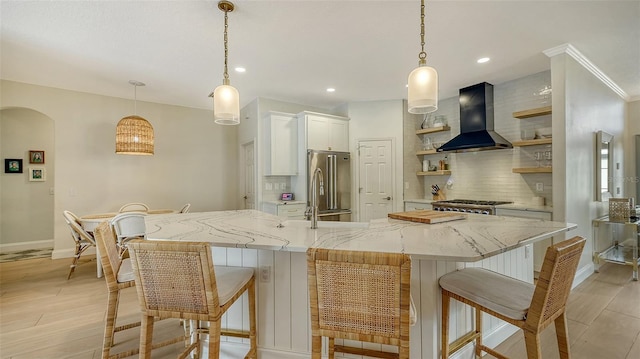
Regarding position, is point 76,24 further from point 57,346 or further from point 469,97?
point 469,97

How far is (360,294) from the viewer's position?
1120 mm

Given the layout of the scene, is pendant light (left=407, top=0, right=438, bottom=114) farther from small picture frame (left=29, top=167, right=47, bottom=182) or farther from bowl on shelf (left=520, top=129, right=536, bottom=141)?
small picture frame (left=29, top=167, right=47, bottom=182)

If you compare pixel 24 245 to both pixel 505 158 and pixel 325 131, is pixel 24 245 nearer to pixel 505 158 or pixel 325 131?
pixel 325 131

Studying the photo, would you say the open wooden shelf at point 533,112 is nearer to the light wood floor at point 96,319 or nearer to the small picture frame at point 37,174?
the light wood floor at point 96,319

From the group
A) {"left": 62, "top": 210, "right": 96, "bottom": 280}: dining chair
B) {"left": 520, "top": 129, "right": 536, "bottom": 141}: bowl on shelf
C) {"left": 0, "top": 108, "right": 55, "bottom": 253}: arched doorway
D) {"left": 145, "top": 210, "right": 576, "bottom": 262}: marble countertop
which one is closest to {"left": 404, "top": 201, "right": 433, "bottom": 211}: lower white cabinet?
{"left": 520, "top": 129, "right": 536, "bottom": 141}: bowl on shelf

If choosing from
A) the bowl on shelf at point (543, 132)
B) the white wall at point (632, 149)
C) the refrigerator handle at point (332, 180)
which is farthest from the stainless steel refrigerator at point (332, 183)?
the white wall at point (632, 149)

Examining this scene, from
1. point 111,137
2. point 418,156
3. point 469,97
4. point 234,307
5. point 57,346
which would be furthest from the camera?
point 418,156

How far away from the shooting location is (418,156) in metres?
5.25

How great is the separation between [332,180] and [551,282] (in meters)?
3.77

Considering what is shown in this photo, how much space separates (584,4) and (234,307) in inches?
142

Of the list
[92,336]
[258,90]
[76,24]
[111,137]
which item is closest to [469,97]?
[258,90]

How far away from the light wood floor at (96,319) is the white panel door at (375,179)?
2.68m

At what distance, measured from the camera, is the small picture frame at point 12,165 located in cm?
505

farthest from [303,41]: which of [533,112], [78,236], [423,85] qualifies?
[78,236]
